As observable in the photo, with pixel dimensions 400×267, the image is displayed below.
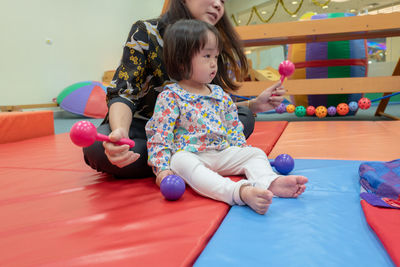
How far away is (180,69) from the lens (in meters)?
0.85

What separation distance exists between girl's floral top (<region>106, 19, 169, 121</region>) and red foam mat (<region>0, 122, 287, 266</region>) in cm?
25

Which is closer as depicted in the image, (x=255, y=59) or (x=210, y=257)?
(x=210, y=257)

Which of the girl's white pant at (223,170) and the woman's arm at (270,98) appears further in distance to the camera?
the woman's arm at (270,98)

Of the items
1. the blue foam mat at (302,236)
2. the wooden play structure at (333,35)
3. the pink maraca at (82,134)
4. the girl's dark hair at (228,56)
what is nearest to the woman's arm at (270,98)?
the girl's dark hair at (228,56)

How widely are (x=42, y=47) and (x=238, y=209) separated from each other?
11.2 feet

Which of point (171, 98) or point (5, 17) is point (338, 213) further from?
point (5, 17)

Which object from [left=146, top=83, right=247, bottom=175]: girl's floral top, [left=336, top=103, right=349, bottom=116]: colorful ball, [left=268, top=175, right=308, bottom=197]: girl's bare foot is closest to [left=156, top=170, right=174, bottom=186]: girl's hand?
[left=146, top=83, right=247, bottom=175]: girl's floral top

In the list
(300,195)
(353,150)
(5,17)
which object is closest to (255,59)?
(5,17)

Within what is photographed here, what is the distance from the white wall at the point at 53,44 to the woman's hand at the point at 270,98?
281 cm

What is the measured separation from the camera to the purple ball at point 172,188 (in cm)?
66

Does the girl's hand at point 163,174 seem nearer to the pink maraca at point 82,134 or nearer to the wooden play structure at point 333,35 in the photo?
the pink maraca at point 82,134

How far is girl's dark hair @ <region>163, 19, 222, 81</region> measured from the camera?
2.64ft

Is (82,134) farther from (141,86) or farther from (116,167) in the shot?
(141,86)

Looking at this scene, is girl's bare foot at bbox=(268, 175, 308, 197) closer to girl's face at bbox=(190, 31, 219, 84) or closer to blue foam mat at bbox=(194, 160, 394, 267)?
blue foam mat at bbox=(194, 160, 394, 267)
